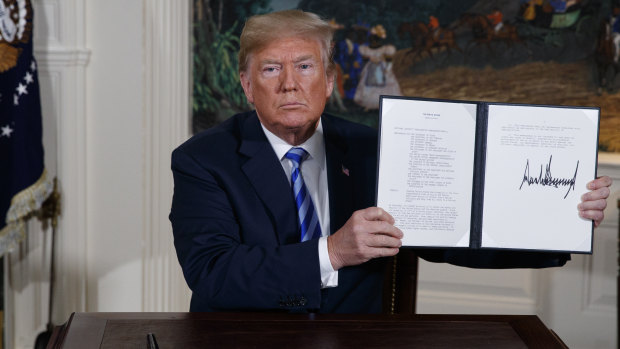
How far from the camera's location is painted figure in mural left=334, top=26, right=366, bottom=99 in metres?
5.12

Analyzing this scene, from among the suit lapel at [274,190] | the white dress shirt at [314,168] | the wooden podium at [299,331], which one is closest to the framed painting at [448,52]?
the white dress shirt at [314,168]

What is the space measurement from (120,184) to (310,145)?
241 centimetres

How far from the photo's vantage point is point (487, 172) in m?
2.25

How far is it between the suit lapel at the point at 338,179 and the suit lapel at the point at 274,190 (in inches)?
5.4

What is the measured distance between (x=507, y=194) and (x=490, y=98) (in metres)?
2.92

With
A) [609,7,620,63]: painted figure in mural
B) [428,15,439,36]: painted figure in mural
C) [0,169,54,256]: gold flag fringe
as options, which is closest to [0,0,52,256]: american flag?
[0,169,54,256]: gold flag fringe

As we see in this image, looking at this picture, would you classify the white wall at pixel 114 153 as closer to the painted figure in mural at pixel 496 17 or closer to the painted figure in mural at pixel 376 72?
the painted figure in mural at pixel 376 72

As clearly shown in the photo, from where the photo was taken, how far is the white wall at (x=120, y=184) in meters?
4.56

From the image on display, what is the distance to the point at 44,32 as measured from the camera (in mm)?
4449

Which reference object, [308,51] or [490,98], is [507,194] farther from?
[490,98]

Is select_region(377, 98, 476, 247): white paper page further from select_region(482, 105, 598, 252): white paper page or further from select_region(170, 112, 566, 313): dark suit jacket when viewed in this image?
select_region(170, 112, 566, 313): dark suit jacket

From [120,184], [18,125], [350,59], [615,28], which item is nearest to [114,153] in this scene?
[120,184]

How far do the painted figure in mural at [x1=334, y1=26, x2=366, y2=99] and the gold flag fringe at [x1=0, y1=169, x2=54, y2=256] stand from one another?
6.31 feet
